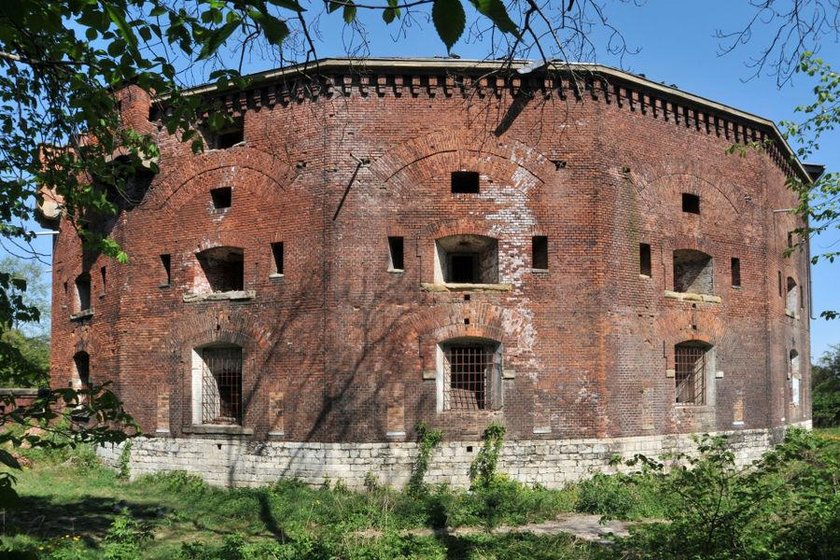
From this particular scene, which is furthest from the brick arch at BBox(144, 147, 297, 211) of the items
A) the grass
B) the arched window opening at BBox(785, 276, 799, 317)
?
the arched window opening at BBox(785, 276, 799, 317)

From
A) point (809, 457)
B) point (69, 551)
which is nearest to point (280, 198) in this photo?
point (69, 551)

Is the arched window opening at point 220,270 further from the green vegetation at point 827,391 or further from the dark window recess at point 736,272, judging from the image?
the green vegetation at point 827,391

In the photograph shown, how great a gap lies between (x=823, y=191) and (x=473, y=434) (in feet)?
27.2

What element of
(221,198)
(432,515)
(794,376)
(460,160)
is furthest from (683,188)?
(221,198)

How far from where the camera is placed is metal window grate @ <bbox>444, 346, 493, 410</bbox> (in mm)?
13875

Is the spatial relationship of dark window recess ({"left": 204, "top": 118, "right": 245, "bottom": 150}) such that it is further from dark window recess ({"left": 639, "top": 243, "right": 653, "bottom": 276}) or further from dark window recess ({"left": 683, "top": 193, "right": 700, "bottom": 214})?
dark window recess ({"left": 683, "top": 193, "right": 700, "bottom": 214})

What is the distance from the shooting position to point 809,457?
1329 centimetres

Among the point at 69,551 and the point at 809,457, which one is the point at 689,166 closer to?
the point at 809,457

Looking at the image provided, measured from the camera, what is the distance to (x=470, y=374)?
45.9ft

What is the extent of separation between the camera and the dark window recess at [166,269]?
50.8ft

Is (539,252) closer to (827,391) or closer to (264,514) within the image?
(264,514)

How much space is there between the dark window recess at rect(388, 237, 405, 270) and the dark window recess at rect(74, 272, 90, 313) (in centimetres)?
904

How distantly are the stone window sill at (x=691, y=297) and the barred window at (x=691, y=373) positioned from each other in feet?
3.33

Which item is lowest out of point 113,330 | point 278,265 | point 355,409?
point 355,409
